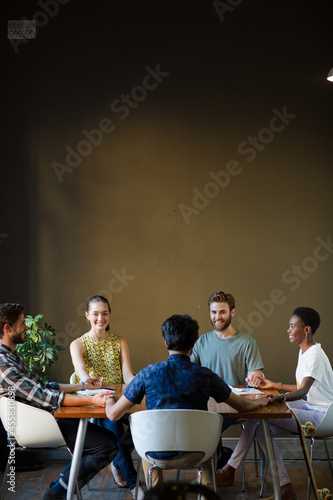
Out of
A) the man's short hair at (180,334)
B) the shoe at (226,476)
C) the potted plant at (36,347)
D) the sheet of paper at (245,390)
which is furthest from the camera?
the potted plant at (36,347)

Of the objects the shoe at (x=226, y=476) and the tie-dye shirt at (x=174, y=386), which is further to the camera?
the shoe at (x=226, y=476)

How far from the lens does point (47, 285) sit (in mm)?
4824

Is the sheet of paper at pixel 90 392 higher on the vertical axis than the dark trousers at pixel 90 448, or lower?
higher

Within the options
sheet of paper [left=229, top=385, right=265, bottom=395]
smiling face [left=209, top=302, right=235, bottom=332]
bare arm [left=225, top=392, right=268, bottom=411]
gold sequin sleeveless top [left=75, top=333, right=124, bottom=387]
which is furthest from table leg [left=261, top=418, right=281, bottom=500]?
gold sequin sleeveless top [left=75, top=333, right=124, bottom=387]

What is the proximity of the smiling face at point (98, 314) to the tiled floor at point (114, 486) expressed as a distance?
1.11 metres

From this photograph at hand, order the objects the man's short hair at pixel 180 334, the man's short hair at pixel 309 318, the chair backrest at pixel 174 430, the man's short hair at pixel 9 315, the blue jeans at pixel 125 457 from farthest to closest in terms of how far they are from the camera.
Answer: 1. the man's short hair at pixel 309 318
2. the blue jeans at pixel 125 457
3. the man's short hair at pixel 9 315
4. the man's short hair at pixel 180 334
5. the chair backrest at pixel 174 430

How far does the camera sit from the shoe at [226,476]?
13.0 ft

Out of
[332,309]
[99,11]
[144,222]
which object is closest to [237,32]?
[99,11]

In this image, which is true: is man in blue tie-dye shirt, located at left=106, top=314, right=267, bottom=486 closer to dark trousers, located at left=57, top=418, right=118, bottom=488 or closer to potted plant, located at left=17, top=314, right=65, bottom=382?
dark trousers, located at left=57, top=418, right=118, bottom=488

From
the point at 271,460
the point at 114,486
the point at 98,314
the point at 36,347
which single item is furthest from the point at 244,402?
the point at 36,347

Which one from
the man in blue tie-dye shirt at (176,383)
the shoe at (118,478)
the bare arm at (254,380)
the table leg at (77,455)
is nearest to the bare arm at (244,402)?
the man in blue tie-dye shirt at (176,383)

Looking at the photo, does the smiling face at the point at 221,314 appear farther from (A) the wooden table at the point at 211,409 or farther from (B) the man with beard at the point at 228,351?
(A) the wooden table at the point at 211,409

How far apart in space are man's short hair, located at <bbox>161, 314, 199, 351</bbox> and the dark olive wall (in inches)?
80.1

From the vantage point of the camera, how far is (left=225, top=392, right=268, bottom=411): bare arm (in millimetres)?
2842
